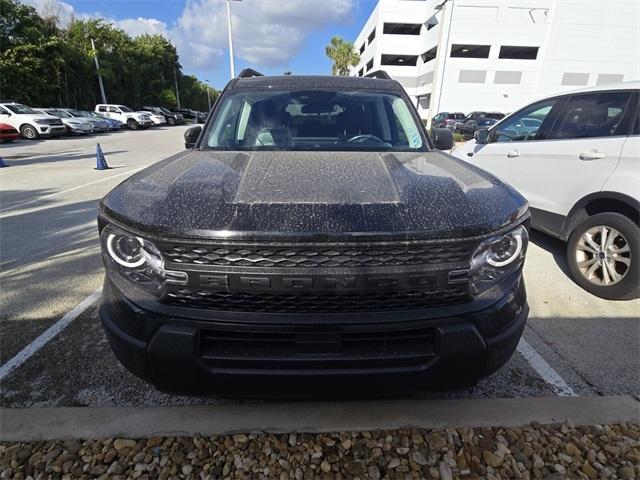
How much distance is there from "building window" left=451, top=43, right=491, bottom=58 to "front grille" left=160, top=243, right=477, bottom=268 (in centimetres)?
4144

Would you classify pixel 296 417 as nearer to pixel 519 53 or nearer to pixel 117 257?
pixel 117 257

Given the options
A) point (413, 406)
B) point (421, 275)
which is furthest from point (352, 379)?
Result: point (413, 406)

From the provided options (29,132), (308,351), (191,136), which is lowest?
(29,132)

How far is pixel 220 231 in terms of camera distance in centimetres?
134

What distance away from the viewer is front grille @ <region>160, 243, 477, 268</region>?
53.3 inches

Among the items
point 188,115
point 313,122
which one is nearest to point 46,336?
point 313,122

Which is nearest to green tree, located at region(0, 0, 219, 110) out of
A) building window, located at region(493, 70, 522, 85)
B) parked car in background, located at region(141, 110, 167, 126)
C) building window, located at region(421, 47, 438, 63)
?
parked car in background, located at region(141, 110, 167, 126)

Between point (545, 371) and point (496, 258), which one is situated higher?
point (496, 258)

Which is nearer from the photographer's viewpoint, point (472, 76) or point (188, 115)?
point (472, 76)

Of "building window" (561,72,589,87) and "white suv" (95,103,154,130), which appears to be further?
"building window" (561,72,589,87)

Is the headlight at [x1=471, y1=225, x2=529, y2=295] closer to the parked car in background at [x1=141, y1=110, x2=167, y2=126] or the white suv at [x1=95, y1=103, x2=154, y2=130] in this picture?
the white suv at [x1=95, y1=103, x2=154, y2=130]

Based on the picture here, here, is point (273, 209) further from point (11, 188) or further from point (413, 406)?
point (11, 188)

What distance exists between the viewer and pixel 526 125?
13.7ft

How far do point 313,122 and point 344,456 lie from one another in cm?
221
